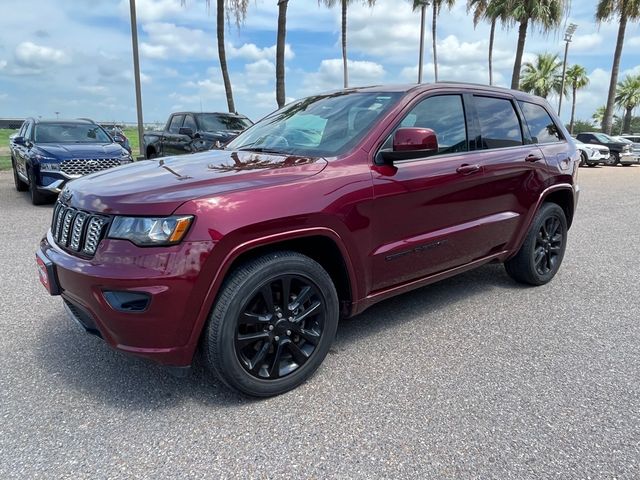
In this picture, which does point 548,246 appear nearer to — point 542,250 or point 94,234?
point 542,250

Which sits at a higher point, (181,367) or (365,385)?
(181,367)

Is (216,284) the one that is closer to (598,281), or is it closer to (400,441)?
(400,441)

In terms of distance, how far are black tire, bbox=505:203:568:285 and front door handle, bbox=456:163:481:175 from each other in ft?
3.55

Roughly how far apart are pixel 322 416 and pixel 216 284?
0.90 m

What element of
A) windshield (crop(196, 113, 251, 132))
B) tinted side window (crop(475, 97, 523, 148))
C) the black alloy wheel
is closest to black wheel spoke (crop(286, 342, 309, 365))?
tinted side window (crop(475, 97, 523, 148))

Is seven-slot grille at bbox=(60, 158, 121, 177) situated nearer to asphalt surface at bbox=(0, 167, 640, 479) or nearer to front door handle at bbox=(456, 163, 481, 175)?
asphalt surface at bbox=(0, 167, 640, 479)

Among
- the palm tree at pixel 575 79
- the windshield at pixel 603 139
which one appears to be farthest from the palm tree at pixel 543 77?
the windshield at pixel 603 139

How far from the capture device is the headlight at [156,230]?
2387mm

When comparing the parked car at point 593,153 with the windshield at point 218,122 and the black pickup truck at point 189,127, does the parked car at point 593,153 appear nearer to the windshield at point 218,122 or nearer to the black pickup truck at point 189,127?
the windshield at point 218,122

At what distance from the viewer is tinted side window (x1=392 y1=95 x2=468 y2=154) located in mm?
3545

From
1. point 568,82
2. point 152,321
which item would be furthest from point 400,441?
point 568,82

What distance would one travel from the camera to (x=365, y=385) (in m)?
2.95

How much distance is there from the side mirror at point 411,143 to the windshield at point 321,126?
0.27 m

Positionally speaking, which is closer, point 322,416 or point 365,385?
point 322,416
